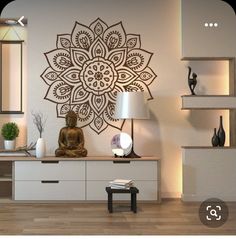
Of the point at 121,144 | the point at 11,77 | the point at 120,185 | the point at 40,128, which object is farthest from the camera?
the point at 11,77

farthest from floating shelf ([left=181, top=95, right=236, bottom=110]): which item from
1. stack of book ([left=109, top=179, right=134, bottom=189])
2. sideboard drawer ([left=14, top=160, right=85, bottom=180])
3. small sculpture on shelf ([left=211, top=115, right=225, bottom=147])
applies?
sideboard drawer ([left=14, top=160, right=85, bottom=180])

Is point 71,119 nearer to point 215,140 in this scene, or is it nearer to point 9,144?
point 9,144

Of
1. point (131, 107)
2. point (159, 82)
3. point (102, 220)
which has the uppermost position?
point (159, 82)

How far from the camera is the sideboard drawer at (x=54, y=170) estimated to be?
18.1 ft

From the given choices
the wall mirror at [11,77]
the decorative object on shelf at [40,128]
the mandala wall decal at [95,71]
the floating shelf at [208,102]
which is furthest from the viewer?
the wall mirror at [11,77]

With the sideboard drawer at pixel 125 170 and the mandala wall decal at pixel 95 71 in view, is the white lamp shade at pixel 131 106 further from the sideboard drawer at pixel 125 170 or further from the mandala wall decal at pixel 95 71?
the sideboard drawer at pixel 125 170

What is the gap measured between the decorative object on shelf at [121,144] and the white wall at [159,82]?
0.30m

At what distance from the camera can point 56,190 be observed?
5551 millimetres

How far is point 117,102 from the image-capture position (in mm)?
5723

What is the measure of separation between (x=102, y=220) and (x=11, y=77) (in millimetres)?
2422

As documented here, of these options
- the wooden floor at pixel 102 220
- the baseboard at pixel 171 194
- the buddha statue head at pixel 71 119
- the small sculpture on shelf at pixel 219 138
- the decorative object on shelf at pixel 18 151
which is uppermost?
the buddha statue head at pixel 71 119

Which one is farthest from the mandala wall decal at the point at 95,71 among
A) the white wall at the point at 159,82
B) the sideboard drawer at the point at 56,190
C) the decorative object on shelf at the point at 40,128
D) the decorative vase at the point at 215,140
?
the decorative vase at the point at 215,140

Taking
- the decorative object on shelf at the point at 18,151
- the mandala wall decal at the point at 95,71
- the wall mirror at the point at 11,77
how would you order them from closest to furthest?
the decorative object on shelf at the point at 18,151 < the mandala wall decal at the point at 95,71 < the wall mirror at the point at 11,77

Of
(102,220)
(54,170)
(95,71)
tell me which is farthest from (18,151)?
(102,220)
